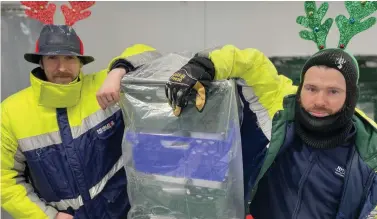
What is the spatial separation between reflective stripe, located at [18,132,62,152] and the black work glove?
549 millimetres

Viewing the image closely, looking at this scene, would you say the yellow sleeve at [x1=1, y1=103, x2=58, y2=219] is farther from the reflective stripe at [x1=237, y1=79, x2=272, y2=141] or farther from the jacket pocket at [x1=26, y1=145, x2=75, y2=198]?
the reflective stripe at [x1=237, y1=79, x2=272, y2=141]

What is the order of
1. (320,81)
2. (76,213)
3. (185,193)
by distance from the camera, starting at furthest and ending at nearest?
(76,213)
(185,193)
(320,81)

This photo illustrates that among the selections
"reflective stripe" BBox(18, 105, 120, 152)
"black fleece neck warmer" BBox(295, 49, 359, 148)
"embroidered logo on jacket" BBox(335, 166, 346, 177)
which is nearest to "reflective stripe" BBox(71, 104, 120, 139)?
"reflective stripe" BBox(18, 105, 120, 152)

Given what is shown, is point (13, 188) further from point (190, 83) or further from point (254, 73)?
point (254, 73)

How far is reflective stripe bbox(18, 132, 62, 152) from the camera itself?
1.30 meters

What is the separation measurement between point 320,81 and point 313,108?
3.2 inches

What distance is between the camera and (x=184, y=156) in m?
1.07

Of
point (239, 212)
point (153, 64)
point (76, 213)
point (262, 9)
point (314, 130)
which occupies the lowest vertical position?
point (76, 213)

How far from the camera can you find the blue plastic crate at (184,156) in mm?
1040

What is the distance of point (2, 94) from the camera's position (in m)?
1.72

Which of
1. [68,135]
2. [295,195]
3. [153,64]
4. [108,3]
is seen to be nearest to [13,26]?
[108,3]

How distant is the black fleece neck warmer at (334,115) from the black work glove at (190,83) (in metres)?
0.31

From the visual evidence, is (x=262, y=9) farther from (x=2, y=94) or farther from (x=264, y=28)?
(x=2, y=94)

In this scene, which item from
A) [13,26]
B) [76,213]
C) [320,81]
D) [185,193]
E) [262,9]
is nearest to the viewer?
[320,81]
